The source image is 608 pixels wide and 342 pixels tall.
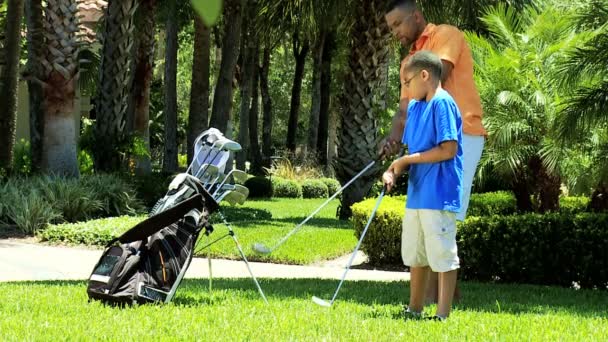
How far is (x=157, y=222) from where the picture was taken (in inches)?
228

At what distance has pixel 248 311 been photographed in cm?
566

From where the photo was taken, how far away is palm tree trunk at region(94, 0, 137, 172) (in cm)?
1571

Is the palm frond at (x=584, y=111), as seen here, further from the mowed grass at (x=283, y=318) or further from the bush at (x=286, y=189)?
the bush at (x=286, y=189)

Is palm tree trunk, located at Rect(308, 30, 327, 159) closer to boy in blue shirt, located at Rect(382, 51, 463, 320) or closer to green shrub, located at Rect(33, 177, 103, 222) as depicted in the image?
green shrub, located at Rect(33, 177, 103, 222)

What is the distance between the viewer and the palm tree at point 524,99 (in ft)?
39.5

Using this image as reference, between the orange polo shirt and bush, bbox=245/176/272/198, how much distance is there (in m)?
21.6

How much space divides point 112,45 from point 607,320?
11.8 meters

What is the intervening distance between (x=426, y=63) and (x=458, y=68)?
720mm

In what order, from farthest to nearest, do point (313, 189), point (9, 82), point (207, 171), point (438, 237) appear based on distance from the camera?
point (313, 189) < point (9, 82) < point (207, 171) < point (438, 237)

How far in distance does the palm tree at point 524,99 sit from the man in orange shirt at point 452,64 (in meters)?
5.89

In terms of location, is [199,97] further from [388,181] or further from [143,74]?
[388,181]

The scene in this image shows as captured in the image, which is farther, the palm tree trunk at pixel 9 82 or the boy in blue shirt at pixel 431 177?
the palm tree trunk at pixel 9 82

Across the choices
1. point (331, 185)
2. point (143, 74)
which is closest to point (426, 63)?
point (143, 74)

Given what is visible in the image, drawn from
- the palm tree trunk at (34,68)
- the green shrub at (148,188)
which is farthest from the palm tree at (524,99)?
the palm tree trunk at (34,68)
